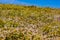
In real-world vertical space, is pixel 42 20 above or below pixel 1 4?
below

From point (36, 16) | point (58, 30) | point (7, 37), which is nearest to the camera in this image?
point (7, 37)

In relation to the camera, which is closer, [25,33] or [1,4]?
[25,33]

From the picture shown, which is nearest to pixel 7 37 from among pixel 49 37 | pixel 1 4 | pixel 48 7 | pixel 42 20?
pixel 49 37

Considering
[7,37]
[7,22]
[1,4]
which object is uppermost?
[1,4]

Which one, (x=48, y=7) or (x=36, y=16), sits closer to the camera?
(x=36, y=16)

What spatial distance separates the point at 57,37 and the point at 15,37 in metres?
2.03

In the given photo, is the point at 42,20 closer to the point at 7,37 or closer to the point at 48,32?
the point at 48,32

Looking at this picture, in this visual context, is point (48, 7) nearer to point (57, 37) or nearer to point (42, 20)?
point (42, 20)

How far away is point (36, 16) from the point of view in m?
13.6

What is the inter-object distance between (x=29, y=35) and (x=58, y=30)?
200cm

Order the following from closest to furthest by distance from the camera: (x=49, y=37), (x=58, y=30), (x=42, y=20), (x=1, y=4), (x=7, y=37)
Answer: (x=7, y=37) → (x=49, y=37) → (x=58, y=30) → (x=42, y=20) → (x=1, y=4)

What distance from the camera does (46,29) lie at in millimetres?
9742

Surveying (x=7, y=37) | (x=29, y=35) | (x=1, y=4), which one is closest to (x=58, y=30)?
(x=29, y=35)

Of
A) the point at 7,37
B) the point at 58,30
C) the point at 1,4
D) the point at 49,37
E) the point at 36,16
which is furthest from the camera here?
the point at 1,4
